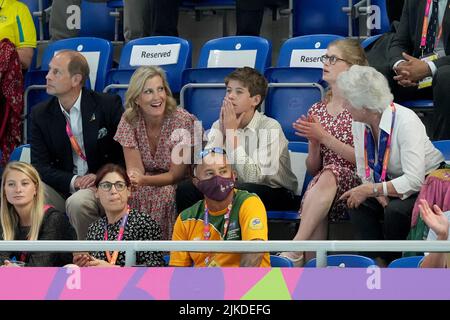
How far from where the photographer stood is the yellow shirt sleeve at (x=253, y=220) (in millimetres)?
5469

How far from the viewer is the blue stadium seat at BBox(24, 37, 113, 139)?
25.8ft

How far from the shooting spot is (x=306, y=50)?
24.4 feet

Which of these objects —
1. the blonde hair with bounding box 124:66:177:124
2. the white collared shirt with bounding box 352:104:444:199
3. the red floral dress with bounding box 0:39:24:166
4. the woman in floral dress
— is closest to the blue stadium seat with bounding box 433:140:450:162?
the white collared shirt with bounding box 352:104:444:199

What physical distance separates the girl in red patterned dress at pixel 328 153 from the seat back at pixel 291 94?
0.45 m

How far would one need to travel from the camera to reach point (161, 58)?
25.3ft

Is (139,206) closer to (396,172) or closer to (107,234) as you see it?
(107,234)

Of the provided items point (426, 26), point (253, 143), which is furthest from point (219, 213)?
point (426, 26)

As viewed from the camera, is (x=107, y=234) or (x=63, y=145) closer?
(x=107, y=234)

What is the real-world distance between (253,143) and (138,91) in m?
0.73

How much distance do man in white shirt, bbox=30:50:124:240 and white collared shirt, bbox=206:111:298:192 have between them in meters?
0.71

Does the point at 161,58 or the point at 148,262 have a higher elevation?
the point at 161,58

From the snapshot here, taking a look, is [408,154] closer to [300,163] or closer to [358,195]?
[358,195]

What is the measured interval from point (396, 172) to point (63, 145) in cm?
209
